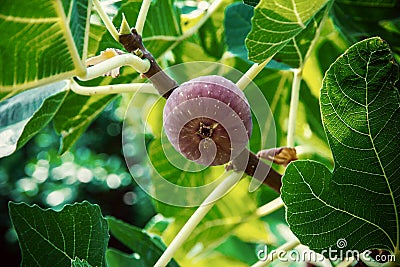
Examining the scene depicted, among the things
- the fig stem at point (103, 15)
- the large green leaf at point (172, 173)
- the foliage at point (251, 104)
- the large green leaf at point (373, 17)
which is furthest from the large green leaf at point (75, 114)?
the large green leaf at point (373, 17)

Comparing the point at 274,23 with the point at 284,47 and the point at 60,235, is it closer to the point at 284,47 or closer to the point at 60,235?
the point at 284,47

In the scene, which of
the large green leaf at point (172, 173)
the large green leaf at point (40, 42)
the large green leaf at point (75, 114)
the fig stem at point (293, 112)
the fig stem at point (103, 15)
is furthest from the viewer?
the large green leaf at point (172, 173)

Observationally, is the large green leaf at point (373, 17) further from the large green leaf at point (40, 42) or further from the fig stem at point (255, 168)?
the large green leaf at point (40, 42)

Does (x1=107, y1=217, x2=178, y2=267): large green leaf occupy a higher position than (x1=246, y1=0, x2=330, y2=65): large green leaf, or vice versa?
(x1=246, y1=0, x2=330, y2=65): large green leaf

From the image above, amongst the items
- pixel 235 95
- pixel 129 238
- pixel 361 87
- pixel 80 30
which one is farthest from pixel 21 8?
pixel 129 238

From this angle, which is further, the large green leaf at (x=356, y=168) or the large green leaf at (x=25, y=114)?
the large green leaf at (x=25, y=114)

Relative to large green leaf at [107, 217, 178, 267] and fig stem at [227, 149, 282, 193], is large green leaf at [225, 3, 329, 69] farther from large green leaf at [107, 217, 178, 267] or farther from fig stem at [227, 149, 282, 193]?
large green leaf at [107, 217, 178, 267]

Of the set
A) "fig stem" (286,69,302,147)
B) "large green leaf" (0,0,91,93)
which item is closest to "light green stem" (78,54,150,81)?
"large green leaf" (0,0,91,93)
